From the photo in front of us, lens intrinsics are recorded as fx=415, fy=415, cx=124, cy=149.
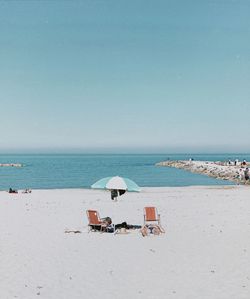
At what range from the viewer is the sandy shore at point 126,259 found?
7781 mm

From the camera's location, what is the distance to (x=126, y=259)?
10.0 meters

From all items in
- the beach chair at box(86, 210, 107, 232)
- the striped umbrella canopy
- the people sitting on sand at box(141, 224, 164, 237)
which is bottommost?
the people sitting on sand at box(141, 224, 164, 237)

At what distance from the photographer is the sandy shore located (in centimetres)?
778

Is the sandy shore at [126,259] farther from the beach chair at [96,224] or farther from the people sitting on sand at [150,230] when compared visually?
the beach chair at [96,224]

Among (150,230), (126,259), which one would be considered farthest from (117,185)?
(126,259)

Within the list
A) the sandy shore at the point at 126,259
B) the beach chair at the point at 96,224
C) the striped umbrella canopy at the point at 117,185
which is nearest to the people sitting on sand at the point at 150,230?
the sandy shore at the point at 126,259

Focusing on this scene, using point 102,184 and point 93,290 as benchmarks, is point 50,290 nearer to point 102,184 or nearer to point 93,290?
point 93,290

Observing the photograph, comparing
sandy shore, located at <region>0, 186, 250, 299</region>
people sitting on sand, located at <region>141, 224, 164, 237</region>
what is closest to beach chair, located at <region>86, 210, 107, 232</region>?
sandy shore, located at <region>0, 186, 250, 299</region>

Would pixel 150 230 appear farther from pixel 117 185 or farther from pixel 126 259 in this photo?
pixel 126 259

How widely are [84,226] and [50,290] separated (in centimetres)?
696

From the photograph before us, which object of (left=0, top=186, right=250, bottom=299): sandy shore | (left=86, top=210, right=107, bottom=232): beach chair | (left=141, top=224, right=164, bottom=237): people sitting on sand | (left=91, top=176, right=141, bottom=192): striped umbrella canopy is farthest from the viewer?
(left=91, top=176, right=141, bottom=192): striped umbrella canopy

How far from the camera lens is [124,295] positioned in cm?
748

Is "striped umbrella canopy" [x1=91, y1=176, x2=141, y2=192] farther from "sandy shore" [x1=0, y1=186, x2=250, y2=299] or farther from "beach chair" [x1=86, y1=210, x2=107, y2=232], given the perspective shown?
"sandy shore" [x1=0, y1=186, x2=250, y2=299]

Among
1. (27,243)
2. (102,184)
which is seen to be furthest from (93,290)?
(102,184)
